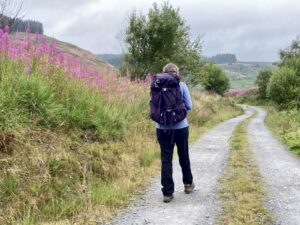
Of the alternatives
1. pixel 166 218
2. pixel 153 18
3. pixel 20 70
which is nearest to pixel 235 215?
pixel 166 218

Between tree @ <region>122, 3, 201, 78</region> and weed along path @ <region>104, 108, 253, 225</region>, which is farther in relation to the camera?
tree @ <region>122, 3, 201, 78</region>

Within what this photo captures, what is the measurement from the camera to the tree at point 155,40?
87.7 ft

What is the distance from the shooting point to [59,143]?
24.9 feet

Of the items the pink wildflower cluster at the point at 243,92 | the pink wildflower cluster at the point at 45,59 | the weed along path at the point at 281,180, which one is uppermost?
the pink wildflower cluster at the point at 45,59

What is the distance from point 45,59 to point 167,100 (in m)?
3.29

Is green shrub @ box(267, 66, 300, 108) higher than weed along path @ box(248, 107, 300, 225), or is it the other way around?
green shrub @ box(267, 66, 300, 108)

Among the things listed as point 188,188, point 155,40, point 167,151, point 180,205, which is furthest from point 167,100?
point 155,40

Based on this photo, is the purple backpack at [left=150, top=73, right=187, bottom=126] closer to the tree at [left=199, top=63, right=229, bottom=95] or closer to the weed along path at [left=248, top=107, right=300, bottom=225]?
the weed along path at [left=248, top=107, right=300, bottom=225]

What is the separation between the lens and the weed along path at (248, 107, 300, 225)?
21.3 ft

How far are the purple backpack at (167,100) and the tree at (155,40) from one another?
19.3 m

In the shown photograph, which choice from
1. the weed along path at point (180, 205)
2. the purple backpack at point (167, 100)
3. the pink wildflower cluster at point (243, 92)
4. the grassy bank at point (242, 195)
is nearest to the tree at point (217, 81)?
the pink wildflower cluster at point (243, 92)

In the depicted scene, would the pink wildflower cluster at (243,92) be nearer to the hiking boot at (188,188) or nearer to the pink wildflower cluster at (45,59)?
the pink wildflower cluster at (45,59)

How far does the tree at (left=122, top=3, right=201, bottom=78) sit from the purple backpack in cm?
1934

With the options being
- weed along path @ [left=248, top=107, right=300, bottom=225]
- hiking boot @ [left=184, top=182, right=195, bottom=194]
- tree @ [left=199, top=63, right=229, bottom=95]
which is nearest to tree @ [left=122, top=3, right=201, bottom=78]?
weed along path @ [left=248, top=107, right=300, bottom=225]
